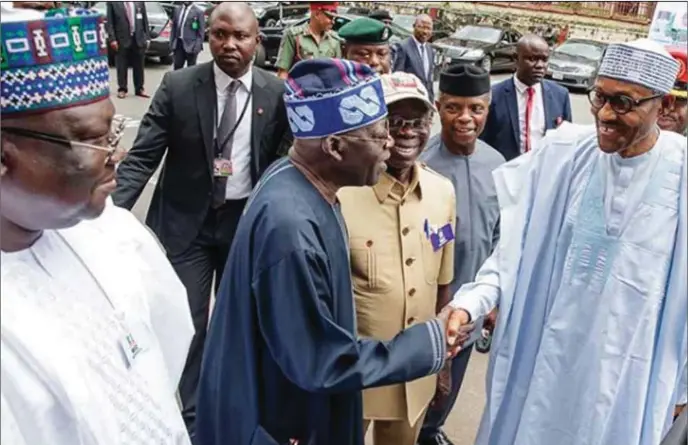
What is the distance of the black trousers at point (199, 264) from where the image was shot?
3662mm

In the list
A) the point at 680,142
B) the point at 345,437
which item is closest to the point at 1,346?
the point at 345,437

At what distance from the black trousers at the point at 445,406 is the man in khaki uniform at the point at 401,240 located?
1.97ft

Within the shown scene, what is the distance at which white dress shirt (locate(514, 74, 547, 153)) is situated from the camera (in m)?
5.17

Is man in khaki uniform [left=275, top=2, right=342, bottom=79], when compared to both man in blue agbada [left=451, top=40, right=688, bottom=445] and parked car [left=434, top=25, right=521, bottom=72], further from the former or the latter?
parked car [left=434, top=25, right=521, bottom=72]

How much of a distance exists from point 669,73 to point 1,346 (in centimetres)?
207

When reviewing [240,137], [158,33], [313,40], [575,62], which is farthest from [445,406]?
[575,62]

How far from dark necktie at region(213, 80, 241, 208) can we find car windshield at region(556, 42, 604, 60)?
53.5 feet

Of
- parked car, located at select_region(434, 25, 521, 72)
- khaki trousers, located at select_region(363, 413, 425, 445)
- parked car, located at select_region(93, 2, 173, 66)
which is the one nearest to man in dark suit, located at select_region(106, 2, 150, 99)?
parked car, located at select_region(93, 2, 173, 66)

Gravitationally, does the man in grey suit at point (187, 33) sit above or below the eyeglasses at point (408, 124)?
below

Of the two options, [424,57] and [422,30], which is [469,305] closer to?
[424,57]

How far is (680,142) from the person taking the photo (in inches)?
98.3

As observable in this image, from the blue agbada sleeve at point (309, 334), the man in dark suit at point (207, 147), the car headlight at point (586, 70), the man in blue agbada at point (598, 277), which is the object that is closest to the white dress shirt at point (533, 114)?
the man in dark suit at point (207, 147)

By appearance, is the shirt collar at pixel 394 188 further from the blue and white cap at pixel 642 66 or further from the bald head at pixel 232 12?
the bald head at pixel 232 12

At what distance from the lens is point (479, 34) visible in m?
18.9
